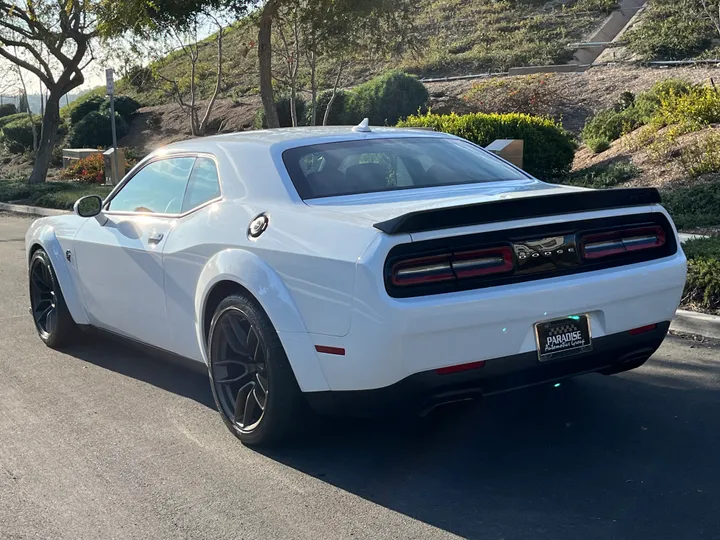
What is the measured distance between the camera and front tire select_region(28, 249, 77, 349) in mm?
6637

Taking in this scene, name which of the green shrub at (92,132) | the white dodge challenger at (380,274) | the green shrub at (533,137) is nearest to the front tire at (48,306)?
the white dodge challenger at (380,274)

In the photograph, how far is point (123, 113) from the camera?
3478cm

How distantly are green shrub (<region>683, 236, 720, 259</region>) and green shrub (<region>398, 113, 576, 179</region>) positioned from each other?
6.22 metres

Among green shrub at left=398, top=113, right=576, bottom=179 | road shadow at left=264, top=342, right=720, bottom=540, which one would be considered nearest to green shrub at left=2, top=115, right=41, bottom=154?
green shrub at left=398, top=113, right=576, bottom=179

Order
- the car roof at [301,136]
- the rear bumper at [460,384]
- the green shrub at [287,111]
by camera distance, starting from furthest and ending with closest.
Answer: the green shrub at [287,111] → the car roof at [301,136] → the rear bumper at [460,384]

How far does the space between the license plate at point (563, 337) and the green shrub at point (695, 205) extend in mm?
6465

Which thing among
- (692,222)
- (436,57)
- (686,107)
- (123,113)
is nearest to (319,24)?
(686,107)

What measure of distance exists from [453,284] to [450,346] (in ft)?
0.90

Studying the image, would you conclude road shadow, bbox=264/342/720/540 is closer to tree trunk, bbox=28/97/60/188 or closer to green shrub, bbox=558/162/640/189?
green shrub, bbox=558/162/640/189

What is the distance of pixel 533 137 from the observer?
14664 millimetres

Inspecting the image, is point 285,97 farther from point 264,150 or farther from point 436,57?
point 264,150

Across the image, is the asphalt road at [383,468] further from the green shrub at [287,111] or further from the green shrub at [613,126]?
the green shrub at [287,111]

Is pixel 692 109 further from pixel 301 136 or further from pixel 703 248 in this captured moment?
pixel 301 136

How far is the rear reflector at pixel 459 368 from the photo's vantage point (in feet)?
13.2
